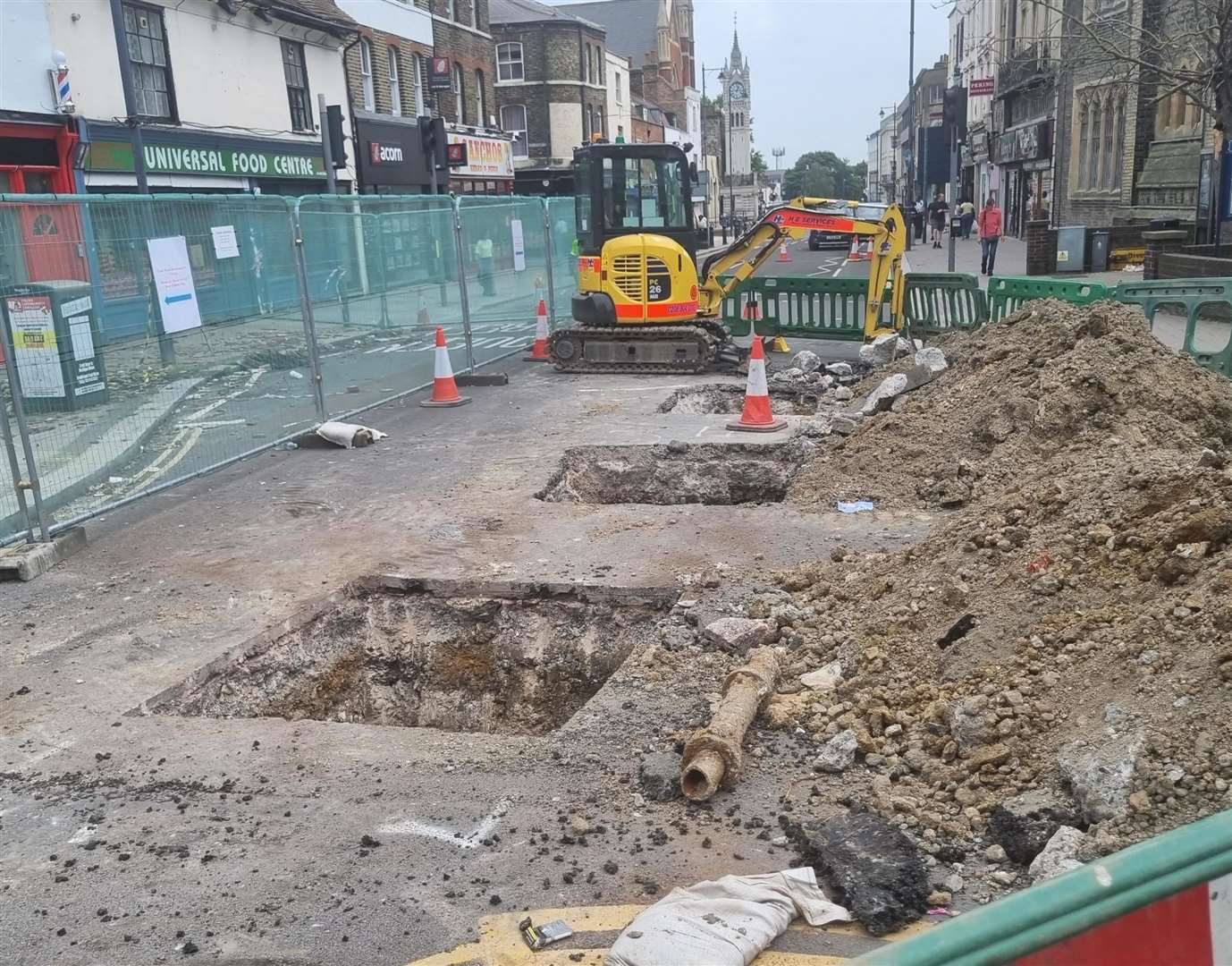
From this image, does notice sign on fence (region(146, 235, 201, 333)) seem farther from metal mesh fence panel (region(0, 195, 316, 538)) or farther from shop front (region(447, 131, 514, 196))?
shop front (region(447, 131, 514, 196))

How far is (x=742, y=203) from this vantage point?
Answer: 115 metres

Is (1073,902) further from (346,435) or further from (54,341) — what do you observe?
(346,435)

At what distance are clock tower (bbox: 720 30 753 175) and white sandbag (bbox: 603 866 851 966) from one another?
142 m

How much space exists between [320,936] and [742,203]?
116862mm

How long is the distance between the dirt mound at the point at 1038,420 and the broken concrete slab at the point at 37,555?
5274 millimetres

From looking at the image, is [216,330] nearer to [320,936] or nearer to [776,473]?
[776,473]

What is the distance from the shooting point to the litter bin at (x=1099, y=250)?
76.8ft

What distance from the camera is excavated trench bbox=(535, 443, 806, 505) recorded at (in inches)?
364

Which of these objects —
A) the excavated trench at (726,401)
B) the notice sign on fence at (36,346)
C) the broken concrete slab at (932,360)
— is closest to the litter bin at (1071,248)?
the excavated trench at (726,401)

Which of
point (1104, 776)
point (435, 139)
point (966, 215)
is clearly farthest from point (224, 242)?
point (966, 215)

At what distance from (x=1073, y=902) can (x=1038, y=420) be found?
7.05m

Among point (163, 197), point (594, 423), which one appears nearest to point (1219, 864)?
point (163, 197)

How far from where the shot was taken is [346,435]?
33.5 feet

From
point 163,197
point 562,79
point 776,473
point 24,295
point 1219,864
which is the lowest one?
point 776,473
